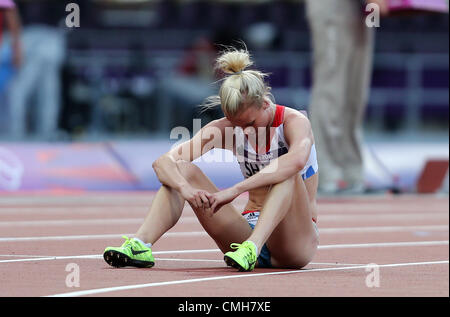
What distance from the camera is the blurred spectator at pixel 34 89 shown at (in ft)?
73.8

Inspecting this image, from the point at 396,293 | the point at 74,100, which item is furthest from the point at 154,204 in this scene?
the point at 74,100

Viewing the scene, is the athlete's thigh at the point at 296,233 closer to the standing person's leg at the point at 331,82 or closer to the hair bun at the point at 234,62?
the hair bun at the point at 234,62

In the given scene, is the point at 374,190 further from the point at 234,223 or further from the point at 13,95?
the point at 234,223

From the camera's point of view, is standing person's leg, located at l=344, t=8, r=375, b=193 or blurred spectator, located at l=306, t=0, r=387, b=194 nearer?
blurred spectator, located at l=306, t=0, r=387, b=194

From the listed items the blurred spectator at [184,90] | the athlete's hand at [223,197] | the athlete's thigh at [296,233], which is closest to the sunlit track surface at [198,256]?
the athlete's thigh at [296,233]

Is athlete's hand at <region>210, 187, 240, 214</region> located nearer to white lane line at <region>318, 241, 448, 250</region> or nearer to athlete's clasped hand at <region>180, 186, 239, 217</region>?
athlete's clasped hand at <region>180, 186, 239, 217</region>

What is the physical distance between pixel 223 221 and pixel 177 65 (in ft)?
60.1

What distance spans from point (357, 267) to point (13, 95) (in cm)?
1666

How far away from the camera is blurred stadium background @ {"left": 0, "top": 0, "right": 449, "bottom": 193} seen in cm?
2312

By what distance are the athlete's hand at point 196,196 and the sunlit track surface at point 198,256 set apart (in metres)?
0.44

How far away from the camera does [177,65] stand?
24.8m

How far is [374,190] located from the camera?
17391 millimetres

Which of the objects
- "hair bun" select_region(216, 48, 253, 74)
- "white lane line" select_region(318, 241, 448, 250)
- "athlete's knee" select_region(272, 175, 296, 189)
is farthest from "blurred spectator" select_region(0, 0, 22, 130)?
"athlete's knee" select_region(272, 175, 296, 189)
